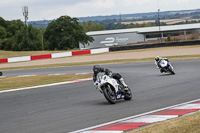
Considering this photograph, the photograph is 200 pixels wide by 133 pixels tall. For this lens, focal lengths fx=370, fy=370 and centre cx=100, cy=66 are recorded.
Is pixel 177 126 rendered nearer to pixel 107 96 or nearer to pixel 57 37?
pixel 107 96

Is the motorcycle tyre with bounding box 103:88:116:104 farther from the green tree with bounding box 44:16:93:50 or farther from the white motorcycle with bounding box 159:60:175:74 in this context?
the green tree with bounding box 44:16:93:50

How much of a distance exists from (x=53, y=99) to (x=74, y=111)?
127 inches

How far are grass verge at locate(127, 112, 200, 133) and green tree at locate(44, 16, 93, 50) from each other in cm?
7696

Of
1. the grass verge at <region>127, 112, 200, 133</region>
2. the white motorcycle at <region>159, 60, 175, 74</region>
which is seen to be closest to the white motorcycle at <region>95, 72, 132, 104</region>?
the grass verge at <region>127, 112, 200, 133</region>

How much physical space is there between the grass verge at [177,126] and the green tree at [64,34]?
3030 inches

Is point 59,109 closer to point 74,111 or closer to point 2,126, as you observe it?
point 74,111

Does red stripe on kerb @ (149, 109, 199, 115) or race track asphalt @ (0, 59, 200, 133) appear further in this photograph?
red stripe on kerb @ (149, 109, 199, 115)

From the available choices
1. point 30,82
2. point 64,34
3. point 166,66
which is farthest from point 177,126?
point 64,34

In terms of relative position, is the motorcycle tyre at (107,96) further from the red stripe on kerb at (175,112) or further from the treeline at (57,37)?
the treeline at (57,37)

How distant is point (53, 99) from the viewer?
13.0 meters

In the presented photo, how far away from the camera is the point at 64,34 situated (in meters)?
85.3

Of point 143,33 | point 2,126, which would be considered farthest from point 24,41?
point 2,126

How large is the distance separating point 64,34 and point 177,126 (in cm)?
7951

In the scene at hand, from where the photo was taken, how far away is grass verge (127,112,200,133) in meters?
6.47
